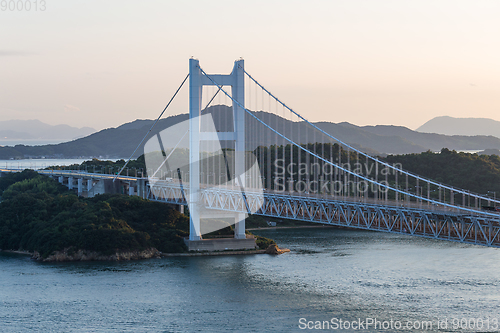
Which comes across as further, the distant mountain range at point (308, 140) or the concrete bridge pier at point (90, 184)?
the distant mountain range at point (308, 140)

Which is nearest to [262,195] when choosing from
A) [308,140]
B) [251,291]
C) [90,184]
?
[251,291]

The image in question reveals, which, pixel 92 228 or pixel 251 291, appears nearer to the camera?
pixel 251 291

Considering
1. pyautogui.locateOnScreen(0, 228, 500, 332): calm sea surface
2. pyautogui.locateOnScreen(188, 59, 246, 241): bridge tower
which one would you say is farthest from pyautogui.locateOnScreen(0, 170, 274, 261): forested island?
pyautogui.locateOnScreen(188, 59, 246, 241): bridge tower

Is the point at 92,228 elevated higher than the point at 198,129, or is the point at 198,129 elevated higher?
the point at 198,129

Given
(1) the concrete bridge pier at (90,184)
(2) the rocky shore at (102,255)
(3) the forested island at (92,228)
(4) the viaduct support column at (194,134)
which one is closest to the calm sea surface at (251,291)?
(2) the rocky shore at (102,255)

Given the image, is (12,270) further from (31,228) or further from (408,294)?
(408,294)

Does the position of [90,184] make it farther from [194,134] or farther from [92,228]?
[194,134]

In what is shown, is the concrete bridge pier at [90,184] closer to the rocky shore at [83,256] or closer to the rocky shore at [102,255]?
the rocky shore at [102,255]

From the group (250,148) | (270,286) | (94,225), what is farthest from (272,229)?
(270,286)
